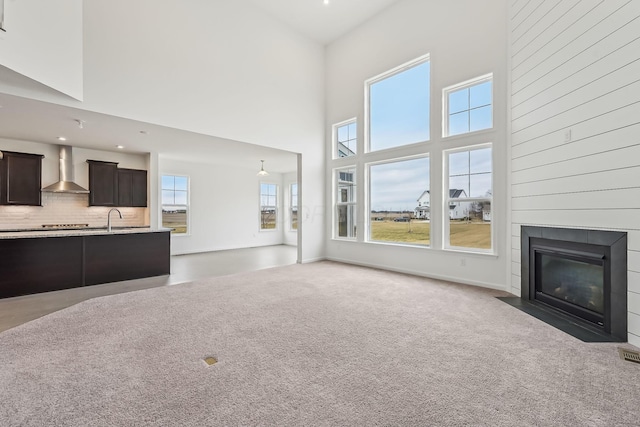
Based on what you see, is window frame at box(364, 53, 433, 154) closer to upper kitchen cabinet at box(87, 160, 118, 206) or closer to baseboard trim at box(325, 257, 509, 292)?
baseboard trim at box(325, 257, 509, 292)

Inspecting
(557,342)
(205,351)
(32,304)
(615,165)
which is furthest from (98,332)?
(615,165)

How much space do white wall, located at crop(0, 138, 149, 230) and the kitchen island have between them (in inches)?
66.1

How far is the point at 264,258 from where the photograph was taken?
7.50m

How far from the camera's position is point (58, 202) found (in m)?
6.41

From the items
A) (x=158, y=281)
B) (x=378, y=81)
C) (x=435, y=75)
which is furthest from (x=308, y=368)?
(x=378, y=81)

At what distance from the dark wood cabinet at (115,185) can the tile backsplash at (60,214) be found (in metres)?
0.27

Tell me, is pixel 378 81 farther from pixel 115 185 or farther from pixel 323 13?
pixel 115 185

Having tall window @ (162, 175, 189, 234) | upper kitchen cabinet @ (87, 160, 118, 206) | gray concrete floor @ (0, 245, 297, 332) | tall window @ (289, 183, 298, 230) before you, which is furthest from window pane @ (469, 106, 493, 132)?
upper kitchen cabinet @ (87, 160, 118, 206)

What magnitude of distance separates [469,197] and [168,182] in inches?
305

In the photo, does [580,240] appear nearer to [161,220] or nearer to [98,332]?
[98,332]

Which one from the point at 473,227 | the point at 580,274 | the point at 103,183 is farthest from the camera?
the point at 103,183

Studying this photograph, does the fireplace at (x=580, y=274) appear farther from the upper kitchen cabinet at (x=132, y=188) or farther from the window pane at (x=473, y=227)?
the upper kitchen cabinet at (x=132, y=188)

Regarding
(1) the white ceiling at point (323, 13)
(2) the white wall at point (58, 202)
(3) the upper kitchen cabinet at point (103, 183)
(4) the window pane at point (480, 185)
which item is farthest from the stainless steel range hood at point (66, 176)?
(4) the window pane at point (480, 185)

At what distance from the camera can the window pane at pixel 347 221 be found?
674 centimetres
